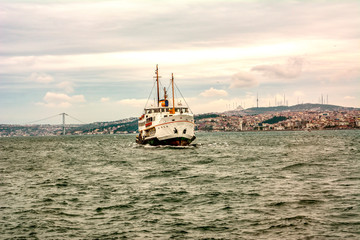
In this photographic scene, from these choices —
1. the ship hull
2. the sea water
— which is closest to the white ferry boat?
the ship hull

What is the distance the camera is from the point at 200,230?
12.3 metres

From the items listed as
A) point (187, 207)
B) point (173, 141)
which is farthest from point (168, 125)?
point (187, 207)

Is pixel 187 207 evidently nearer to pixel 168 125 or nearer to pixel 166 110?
pixel 168 125

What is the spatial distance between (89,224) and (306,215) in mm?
7373

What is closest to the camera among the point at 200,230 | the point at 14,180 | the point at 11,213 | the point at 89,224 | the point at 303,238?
the point at 303,238

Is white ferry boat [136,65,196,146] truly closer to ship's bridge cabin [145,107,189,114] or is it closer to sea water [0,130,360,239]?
ship's bridge cabin [145,107,189,114]

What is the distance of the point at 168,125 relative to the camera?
53.3 meters

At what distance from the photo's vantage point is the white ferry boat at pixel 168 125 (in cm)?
5322

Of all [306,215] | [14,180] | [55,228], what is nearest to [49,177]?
[14,180]

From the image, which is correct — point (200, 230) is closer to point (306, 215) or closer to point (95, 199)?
point (306, 215)

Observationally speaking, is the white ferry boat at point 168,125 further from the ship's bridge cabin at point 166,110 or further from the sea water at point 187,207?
the sea water at point 187,207

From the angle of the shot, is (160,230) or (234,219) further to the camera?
(234,219)

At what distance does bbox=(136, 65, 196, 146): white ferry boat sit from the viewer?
53219 millimetres

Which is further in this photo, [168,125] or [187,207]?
[168,125]
